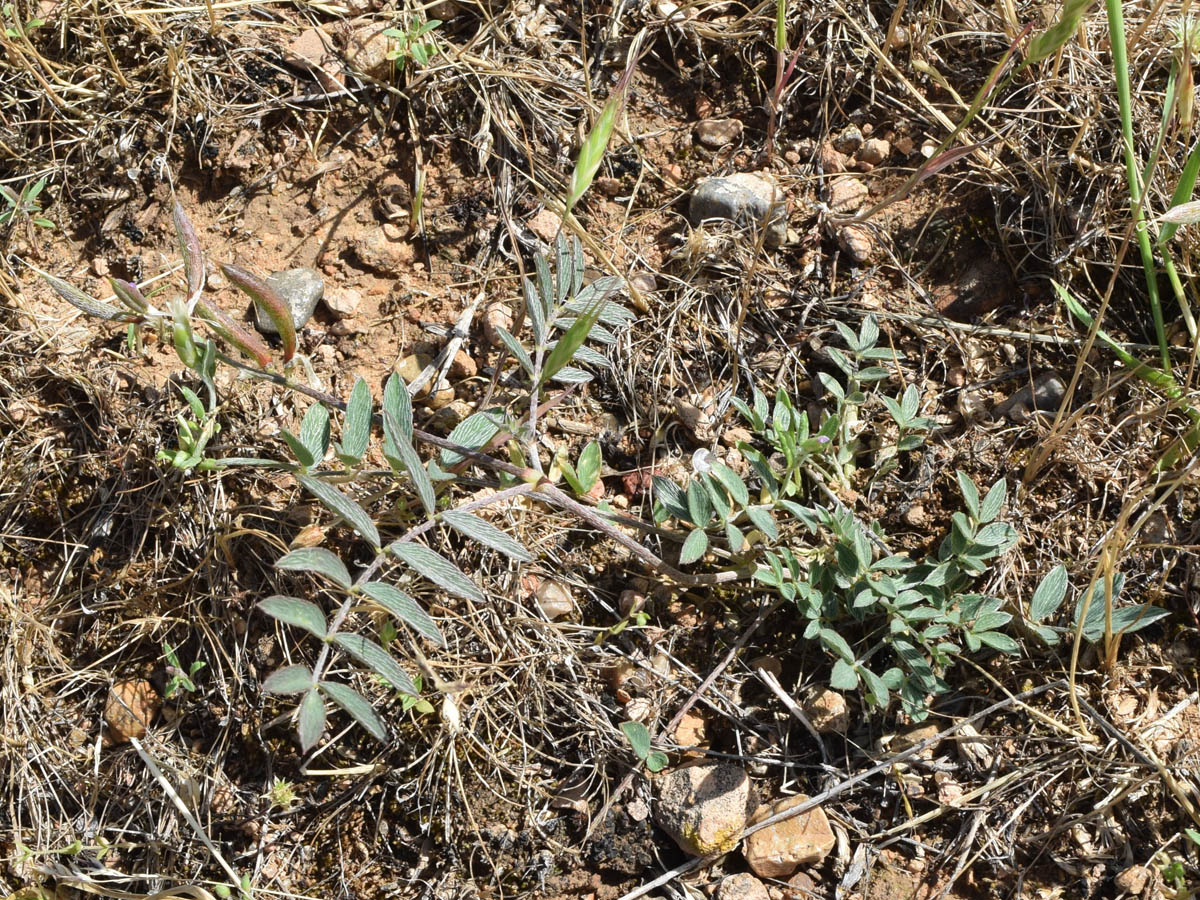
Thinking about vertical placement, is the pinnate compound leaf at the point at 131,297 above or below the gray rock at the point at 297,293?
above

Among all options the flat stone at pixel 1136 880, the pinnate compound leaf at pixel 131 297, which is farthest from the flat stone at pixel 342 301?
the flat stone at pixel 1136 880

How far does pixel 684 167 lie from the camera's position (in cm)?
268

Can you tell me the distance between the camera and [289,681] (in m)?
1.69

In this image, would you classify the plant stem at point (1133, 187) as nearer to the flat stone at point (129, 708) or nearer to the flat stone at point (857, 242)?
the flat stone at point (857, 242)

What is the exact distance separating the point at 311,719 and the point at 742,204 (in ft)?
5.45

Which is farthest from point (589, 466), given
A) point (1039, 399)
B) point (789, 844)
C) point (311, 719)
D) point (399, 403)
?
point (1039, 399)

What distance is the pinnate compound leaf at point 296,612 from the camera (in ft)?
5.37

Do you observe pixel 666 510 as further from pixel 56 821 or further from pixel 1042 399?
pixel 56 821

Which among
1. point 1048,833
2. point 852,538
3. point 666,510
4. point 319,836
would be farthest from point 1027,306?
point 319,836

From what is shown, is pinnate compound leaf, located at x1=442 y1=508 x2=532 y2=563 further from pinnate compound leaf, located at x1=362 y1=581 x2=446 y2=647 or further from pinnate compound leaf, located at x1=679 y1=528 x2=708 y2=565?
pinnate compound leaf, located at x1=679 y1=528 x2=708 y2=565

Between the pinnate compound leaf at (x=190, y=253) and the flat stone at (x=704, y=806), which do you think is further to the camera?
the flat stone at (x=704, y=806)

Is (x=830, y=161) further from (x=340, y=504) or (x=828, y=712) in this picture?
(x=340, y=504)

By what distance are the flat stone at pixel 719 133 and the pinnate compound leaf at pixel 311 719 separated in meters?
1.80

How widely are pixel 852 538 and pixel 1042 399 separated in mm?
727
